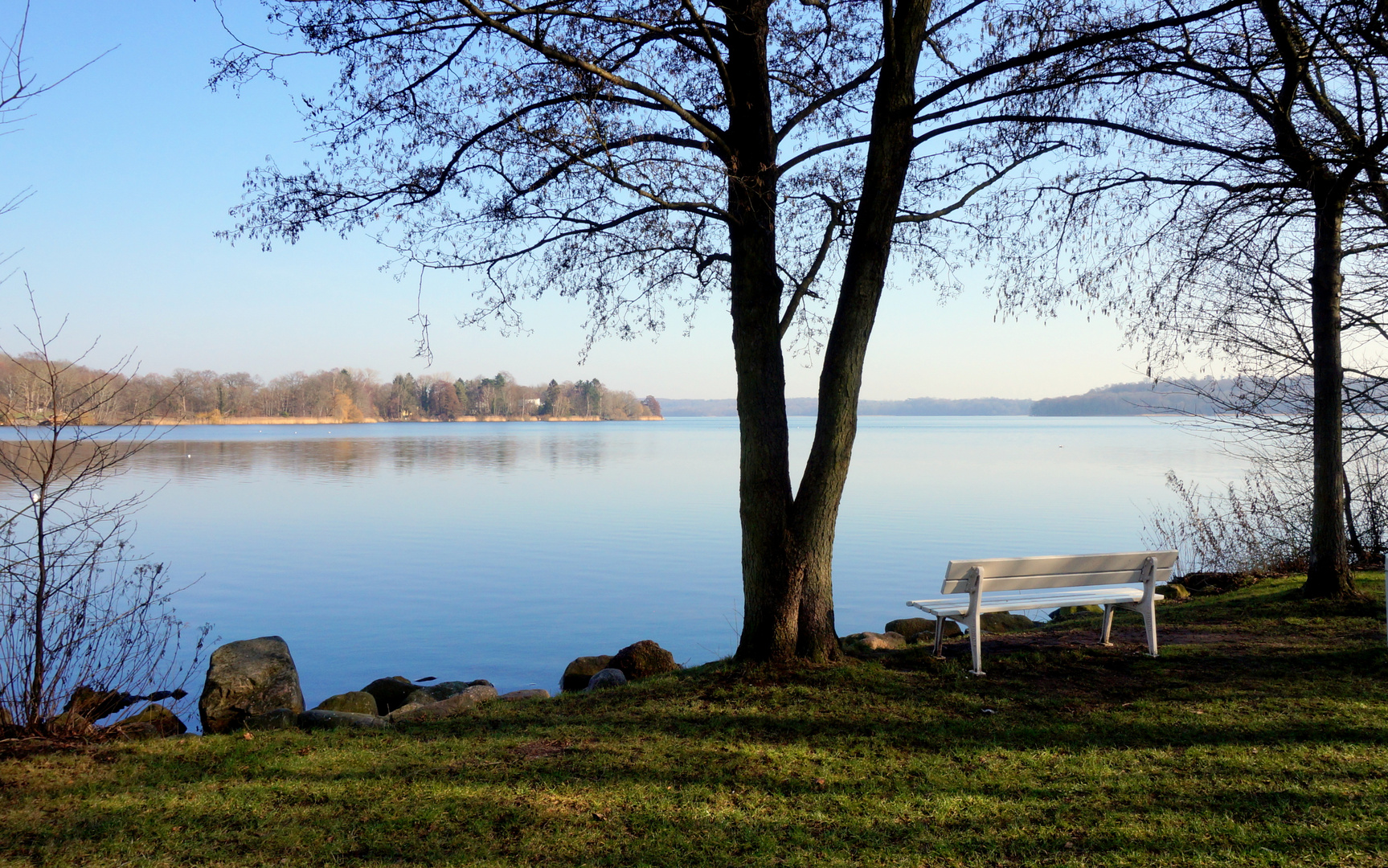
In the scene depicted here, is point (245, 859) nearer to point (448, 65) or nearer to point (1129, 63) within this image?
point (448, 65)

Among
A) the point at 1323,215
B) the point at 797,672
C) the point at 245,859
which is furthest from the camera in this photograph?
the point at 1323,215

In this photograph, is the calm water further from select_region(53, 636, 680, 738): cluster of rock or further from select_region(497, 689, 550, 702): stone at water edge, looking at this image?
select_region(497, 689, 550, 702): stone at water edge


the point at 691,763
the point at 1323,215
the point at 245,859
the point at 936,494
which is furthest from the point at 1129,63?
the point at 936,494

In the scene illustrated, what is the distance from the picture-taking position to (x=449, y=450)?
50625 mm

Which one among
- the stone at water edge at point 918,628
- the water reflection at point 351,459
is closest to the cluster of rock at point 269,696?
the stone at water edge at point 918,628

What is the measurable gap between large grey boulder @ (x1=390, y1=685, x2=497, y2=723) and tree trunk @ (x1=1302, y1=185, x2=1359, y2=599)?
8.07m

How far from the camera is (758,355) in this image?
251 inches

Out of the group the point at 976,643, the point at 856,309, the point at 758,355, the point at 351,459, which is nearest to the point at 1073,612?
the point at 976,643

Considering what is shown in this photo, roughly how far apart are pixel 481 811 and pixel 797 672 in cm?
269

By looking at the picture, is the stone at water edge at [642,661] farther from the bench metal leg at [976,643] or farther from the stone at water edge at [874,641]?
the bench metal leg at [976,643]

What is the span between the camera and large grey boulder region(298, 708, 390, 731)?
5723 mm

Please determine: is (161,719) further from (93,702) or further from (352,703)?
(352,703)

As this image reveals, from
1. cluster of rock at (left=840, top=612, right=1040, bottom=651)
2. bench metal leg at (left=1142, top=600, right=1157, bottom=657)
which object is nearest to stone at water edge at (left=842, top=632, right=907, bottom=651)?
cluster of rock at (left=840, top=612, right=1040, bottom=651)

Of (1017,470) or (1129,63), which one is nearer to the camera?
(1129,63)
